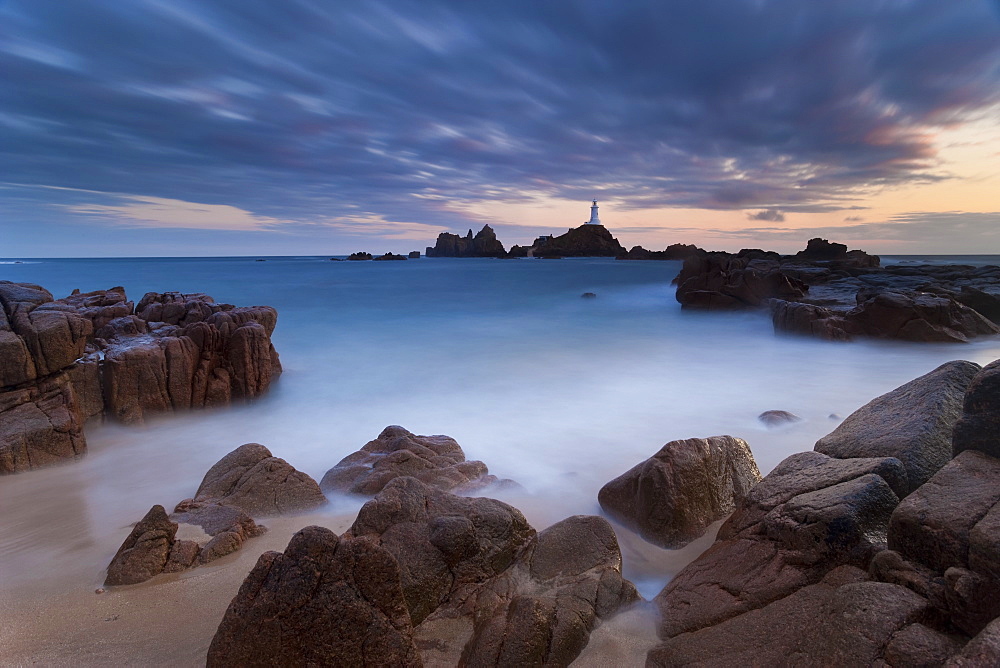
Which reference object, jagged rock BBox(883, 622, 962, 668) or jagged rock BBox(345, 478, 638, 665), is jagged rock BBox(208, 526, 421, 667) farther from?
jagged rock BBox(883, 622, 962, 668)

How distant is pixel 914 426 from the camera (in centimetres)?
390

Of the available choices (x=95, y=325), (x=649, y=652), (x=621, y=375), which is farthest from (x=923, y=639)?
(x=95, y=325)

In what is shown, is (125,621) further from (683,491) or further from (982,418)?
(982,418)

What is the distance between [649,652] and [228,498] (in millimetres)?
4109

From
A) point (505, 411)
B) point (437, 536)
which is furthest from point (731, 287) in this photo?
point (437, 536)

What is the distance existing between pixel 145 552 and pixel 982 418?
579 centimetres

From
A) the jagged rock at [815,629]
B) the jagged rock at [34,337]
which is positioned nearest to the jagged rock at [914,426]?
the jagged rock at [815,629]

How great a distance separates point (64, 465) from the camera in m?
→ 6.35

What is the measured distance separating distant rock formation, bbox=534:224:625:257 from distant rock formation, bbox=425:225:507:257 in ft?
41.4

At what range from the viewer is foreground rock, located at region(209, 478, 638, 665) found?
257 cm

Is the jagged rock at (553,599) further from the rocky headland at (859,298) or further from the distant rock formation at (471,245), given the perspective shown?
the distant rock formation at (471,245)

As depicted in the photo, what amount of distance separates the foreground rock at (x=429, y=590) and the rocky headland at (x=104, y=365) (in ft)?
17.3

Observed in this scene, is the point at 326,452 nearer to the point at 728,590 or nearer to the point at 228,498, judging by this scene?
the point at 228,498

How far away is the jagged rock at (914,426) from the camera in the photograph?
12.0 ft
